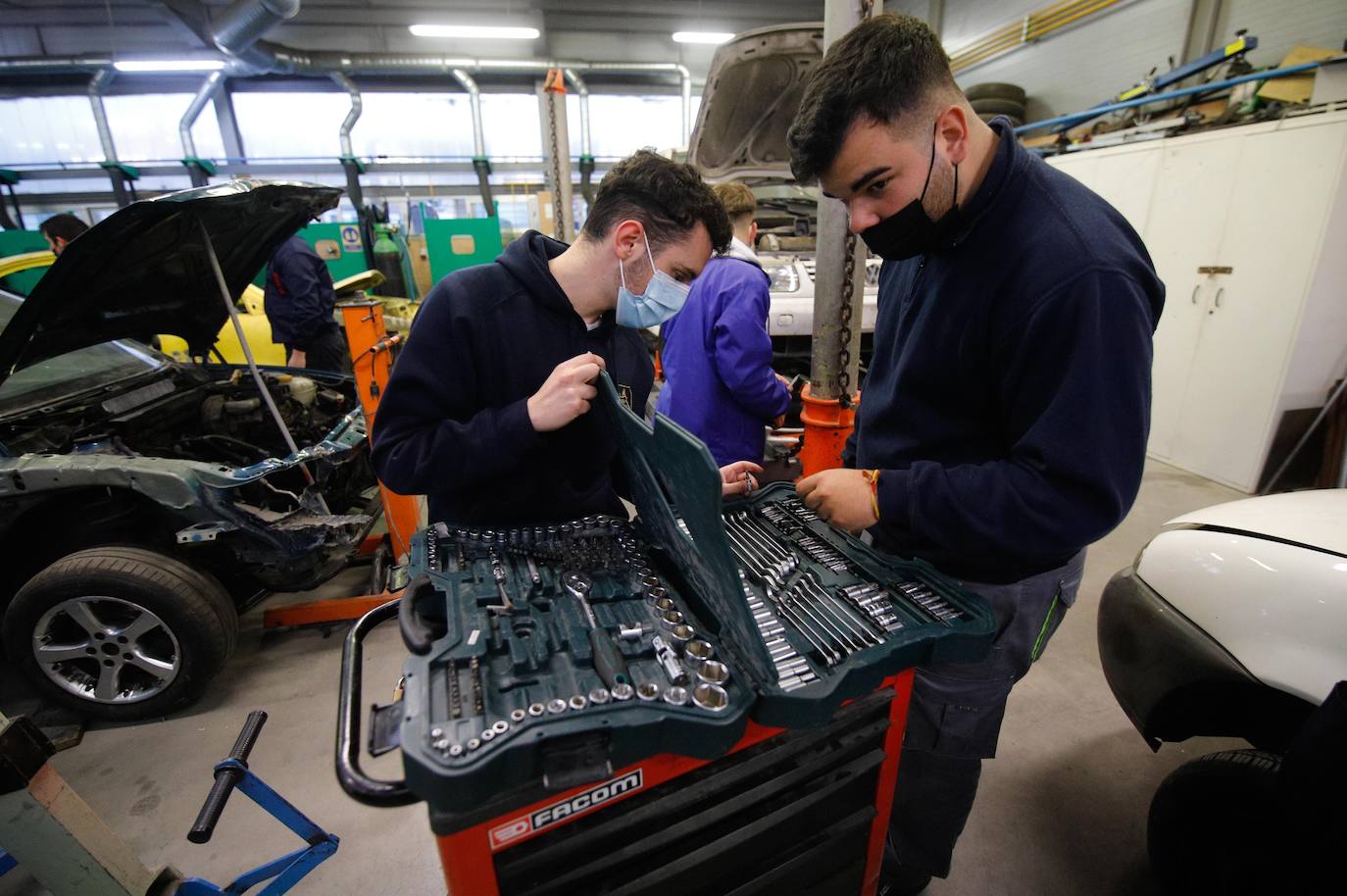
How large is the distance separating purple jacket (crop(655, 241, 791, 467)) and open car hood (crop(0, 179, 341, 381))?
1.75m

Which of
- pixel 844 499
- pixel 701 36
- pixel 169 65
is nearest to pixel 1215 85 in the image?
pixel 844 499

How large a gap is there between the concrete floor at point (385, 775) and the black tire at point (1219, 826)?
240 mm

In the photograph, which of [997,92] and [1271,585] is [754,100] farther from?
[997,92]

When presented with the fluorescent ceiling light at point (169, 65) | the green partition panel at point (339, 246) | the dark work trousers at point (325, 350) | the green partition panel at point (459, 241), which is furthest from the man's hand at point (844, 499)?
the fluorescent ceiling light at point (169, 65)

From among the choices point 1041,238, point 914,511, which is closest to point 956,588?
point 914,511

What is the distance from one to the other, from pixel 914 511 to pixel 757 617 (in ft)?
1.12

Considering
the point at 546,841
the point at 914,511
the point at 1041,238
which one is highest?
the point at 1041,238

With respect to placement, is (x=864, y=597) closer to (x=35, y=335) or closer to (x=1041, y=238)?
(x=1041, y=238)

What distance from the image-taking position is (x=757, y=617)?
3.06 feet

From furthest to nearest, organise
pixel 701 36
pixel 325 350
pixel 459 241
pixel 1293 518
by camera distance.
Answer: pixel 701 36
pixel 459 241
pixel 325 350
pixel 1293 518

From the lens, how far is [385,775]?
2090 mm

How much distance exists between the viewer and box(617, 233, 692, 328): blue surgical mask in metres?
1.36

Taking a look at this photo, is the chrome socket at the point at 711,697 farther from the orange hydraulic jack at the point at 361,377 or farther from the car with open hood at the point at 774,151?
the orange hydraulic jack at the point at 361,377

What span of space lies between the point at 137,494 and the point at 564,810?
242 cm
